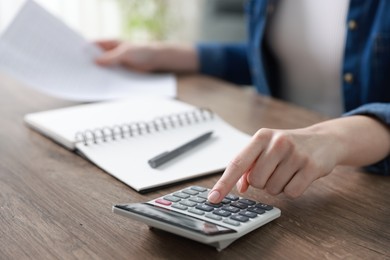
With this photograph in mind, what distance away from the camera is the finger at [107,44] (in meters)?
1.28

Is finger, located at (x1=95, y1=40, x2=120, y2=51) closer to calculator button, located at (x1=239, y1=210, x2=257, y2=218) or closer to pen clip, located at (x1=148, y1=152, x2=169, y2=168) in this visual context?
pen clip, located at (x1=148, y1=152, x2=169, y2=168)

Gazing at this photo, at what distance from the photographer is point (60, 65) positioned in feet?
3.64

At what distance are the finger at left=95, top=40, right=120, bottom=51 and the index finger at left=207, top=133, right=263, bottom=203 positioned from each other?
764 millimetres

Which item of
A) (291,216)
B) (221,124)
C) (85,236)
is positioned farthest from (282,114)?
(85,236)

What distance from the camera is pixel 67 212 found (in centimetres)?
60

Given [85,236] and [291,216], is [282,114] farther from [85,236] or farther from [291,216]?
[85,236]

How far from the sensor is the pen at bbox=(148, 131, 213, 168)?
711mm

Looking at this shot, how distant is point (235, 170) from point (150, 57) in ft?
2.34

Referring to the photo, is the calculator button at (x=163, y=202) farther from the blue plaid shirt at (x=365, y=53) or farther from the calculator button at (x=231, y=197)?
the blue plaid shirt at (x=365, y=53)

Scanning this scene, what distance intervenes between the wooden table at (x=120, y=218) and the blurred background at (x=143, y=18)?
179 cm

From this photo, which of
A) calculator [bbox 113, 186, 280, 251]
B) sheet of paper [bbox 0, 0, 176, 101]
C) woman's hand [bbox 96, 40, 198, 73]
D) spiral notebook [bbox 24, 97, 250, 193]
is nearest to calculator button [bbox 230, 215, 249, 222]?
calculator [bbox 113, 186, 280, 251]

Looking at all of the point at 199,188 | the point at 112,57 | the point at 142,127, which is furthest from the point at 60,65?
the point at 199,188

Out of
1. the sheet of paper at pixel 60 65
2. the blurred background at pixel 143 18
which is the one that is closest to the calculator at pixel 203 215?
the sheet of paper at pixel 60 65

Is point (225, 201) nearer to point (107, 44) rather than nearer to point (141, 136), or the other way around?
point (141, 136)
